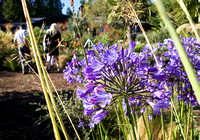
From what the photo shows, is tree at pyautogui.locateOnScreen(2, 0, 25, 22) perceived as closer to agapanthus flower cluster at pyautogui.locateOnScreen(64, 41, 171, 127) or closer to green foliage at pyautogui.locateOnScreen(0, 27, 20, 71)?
green foliage at pyautogui.locateOnScreen(0, 27, 20, 71)

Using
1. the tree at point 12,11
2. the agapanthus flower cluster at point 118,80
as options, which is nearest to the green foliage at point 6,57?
the agapanthus flower cluster at point 118,80

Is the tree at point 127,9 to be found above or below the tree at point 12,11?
below

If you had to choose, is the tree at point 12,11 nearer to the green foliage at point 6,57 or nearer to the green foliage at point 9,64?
the green foliage at point 6,57

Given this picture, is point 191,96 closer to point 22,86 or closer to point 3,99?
point 3,99

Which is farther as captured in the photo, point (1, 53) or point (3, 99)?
point (1, 53)

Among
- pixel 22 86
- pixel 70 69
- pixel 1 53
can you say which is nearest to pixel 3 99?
pixel 22 86

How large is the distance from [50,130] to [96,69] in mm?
1955

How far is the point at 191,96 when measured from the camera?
1.01m

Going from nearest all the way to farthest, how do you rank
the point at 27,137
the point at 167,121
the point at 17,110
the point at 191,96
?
the point at 191,96 → the point at 27,137 → the point at 167,121 → the point at 17,110

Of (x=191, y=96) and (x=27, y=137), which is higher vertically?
(x=191, y=96)

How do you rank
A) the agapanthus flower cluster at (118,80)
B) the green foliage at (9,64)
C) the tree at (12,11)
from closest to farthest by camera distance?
1. the agapanthus flower cluster at (118,80)
2. the green foliage at (9,64)
3. the tree at (12,11)

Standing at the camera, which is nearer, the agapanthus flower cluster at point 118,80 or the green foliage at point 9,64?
the agapanthus flower cluster at point 118,80

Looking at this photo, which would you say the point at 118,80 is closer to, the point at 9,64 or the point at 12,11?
the point at 9,64

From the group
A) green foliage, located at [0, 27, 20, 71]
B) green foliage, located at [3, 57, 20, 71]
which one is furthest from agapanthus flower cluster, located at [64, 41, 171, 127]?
green foliage, located at [3, 57, 20, 71]
